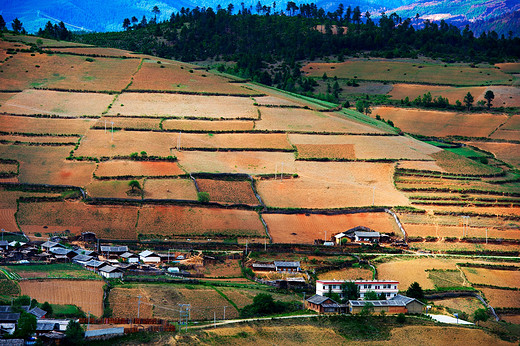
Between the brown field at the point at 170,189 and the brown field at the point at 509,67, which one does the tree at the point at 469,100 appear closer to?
the brown field at the point at 509,67

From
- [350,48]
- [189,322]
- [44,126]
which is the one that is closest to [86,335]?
[189,322]

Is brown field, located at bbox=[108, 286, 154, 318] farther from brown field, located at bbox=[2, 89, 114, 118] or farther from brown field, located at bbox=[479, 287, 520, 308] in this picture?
brown field, located at bbox=[2, 89, 114, 118]

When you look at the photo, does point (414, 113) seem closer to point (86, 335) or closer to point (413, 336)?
point (413, 336)

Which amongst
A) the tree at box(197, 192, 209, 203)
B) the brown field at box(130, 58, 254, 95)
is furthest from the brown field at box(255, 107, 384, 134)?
the tree at box(197, 192, 209, 203)

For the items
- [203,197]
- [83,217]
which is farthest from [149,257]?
[203,197]

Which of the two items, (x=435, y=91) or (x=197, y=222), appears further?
(x=435, y=91)

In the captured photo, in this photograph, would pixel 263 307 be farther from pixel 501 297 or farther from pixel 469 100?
pixel 469 100
